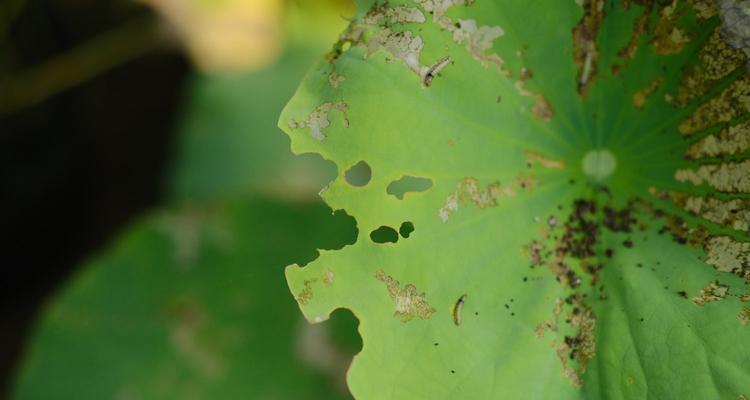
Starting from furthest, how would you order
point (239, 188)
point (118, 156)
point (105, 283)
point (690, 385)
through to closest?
point (118, 156) → point (239, 188) → point (105, 283) → point (690, 385)

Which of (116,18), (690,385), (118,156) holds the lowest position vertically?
(690,385)

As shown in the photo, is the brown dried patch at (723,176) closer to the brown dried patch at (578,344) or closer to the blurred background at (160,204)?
the brown dried patch at (578,344)

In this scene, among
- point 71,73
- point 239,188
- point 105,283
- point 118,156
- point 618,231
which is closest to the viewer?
point 618,231

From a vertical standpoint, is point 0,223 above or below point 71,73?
below

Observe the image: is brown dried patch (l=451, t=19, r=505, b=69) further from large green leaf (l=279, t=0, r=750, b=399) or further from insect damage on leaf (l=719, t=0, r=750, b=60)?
insect damage on leaf (l=719, t=0, r=750, b=60)

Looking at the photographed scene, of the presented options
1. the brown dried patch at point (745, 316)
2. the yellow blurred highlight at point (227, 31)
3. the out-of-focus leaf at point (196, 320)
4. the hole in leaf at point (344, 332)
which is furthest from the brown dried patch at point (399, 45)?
the yellow blurred highlight at point (227, 31)

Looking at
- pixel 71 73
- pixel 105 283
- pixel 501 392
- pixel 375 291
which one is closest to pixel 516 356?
pixel 501 392

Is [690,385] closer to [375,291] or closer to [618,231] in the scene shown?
[618,231]

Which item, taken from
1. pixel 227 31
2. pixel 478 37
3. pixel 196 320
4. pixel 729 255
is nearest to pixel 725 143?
pixel 729 255
